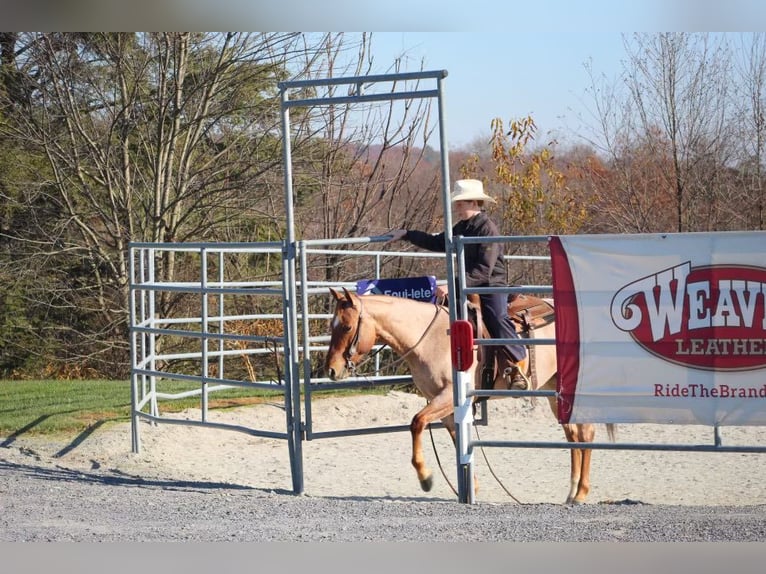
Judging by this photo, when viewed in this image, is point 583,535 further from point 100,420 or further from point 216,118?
point 216,118

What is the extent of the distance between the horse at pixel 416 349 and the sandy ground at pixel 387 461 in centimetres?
64

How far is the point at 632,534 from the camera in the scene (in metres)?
5.95

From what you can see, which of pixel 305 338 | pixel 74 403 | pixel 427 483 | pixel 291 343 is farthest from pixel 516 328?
pixel 74 403

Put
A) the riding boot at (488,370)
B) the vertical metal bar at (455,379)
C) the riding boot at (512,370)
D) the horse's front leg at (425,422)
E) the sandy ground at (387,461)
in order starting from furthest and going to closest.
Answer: the sandy ground at (387,461) < the riding boot at (488,370) < the riding boot at (512,370) < the horse's front leg at (425,422) < the vertical metal bar at (455,379)

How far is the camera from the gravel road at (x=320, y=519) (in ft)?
19.6

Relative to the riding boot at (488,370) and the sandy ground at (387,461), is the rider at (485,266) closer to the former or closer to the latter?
the riding boot at (488,370)

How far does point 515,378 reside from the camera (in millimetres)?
8211

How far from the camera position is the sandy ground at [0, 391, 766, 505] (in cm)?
903

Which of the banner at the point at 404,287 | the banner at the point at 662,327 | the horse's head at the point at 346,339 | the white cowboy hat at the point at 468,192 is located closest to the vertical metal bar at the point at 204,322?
the banner at the point at 404,287

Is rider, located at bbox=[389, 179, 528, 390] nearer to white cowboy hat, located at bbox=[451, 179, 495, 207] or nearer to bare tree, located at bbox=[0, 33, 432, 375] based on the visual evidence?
white cowboy hat, located at bbox=[451, 179, 495, 207]

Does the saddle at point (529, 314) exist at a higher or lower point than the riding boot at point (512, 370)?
higher

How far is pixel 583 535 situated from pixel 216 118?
43.9 feet

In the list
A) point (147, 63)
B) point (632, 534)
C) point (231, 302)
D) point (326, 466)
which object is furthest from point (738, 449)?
point (147, 63)

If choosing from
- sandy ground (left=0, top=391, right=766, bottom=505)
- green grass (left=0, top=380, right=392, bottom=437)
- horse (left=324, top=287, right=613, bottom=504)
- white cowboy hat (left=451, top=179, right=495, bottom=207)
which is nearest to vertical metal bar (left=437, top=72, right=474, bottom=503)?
horse (left=324, top=287, right=613, bottom=504)
